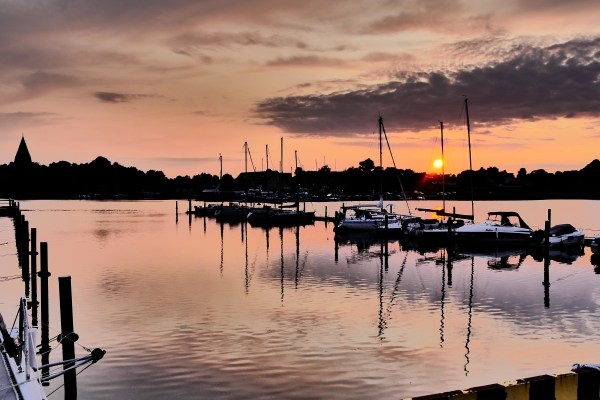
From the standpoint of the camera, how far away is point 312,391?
14609 millimetres

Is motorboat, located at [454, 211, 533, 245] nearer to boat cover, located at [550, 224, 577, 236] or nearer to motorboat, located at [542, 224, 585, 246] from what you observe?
boat cover, located at [550, 224, 577, 236]

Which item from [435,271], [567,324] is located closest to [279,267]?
[435,271]

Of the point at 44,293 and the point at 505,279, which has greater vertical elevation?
the point at 44,293

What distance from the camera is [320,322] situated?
876 inches

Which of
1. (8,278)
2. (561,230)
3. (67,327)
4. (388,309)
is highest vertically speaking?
(67,327)

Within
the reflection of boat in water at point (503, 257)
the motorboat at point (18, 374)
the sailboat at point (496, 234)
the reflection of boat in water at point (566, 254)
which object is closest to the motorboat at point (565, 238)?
the reflection of boat in water at point (566, 254)

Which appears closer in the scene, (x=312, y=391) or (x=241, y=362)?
(x=312, y=391)

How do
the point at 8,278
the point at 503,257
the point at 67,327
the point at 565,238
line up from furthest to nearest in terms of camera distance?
the point at 565,238 → the point at 503,257 → the point at 8,278 → the point at 67,327

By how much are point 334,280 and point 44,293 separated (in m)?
18.0

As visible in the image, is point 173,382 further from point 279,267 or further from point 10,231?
point 10,231

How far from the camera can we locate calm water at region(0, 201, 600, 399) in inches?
617

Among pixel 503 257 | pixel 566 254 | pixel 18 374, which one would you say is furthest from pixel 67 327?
pixel 566 254

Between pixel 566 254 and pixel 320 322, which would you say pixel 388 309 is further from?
pixel 566 254

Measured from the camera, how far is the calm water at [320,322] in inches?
617
